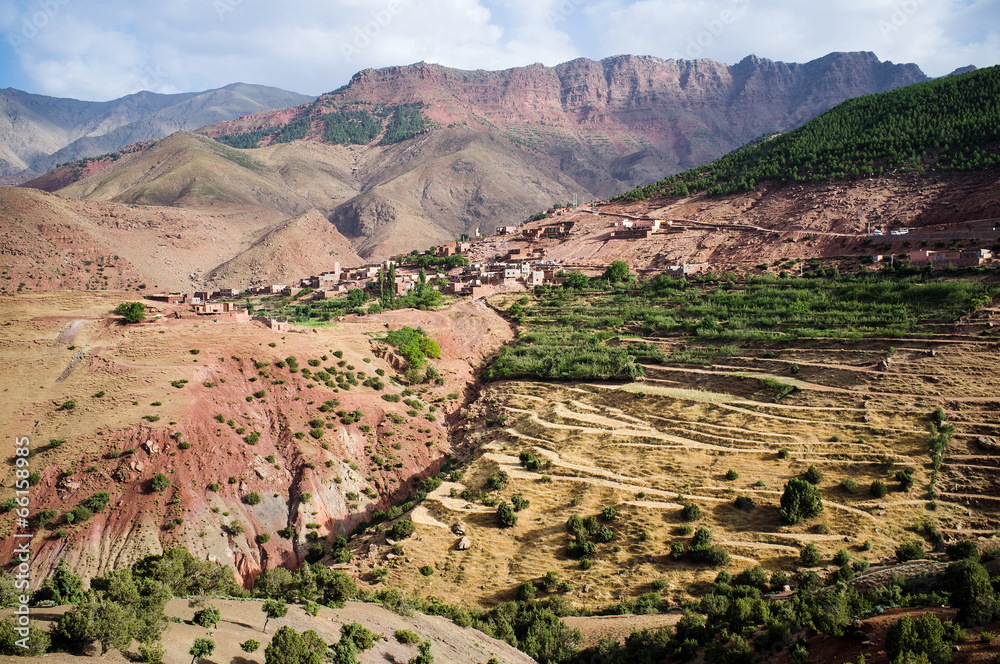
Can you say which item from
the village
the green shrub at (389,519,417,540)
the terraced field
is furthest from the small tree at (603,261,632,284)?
the green shrub at (389,519,417,540)

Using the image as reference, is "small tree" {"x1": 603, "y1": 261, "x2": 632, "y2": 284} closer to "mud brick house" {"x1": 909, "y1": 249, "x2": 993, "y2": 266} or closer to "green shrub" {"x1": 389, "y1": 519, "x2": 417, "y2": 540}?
"mud brick house" {"x1": 909, "y1": 249, "x2": 993, "y2": 266}

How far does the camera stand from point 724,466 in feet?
103

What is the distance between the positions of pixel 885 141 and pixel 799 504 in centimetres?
5589

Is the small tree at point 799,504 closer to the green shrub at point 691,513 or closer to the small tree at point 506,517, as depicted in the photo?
the green shrub at point 691,513

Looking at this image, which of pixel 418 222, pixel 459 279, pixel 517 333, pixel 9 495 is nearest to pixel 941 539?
pixel 517 333

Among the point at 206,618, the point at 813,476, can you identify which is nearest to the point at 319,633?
the point at 206,618

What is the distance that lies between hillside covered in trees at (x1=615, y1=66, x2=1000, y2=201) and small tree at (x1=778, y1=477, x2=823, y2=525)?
4827 cm

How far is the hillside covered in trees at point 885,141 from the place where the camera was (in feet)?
210

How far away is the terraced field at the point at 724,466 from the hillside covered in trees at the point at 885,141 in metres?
34.8

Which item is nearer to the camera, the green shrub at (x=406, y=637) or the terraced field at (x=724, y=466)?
the green shrub at (x=406, y=637)

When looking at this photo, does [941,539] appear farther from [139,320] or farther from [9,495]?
[139,320]

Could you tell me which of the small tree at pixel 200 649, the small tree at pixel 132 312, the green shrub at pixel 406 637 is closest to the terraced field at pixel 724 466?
the green shrub at pixel 406 637

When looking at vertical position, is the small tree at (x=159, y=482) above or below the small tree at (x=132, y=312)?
below

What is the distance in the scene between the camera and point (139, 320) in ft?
126
